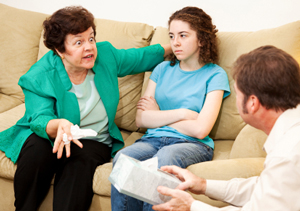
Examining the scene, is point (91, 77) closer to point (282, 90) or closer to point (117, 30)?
point (117, 30)

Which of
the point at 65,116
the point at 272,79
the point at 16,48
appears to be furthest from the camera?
the point at 16,48

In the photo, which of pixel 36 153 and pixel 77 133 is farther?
pixel 36 153

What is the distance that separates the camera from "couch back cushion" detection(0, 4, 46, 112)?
2389 mm

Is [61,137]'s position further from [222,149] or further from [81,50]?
[222,149]

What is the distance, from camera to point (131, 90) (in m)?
2.15

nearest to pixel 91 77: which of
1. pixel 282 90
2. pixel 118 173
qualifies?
pixel 118 173

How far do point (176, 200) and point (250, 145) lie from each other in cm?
62

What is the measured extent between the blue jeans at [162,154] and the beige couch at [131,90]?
0.09 m

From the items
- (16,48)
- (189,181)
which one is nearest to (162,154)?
(189,181)

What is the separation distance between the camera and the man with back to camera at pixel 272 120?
0.88 metres

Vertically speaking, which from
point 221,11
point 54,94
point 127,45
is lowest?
point 54,94

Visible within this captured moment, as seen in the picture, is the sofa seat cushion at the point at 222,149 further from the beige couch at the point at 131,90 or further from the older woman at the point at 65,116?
the older woman at the point at 65,116

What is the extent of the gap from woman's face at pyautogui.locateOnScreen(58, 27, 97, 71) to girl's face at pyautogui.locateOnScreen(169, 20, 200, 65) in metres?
0.45

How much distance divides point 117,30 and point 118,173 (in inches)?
54.0
